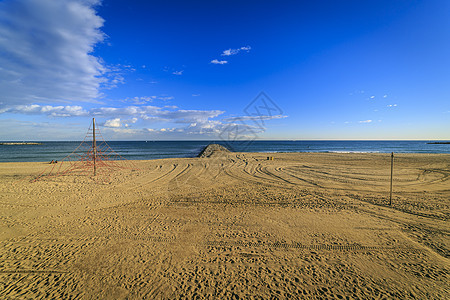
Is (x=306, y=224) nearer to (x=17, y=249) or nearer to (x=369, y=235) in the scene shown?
(x=369, y=235)

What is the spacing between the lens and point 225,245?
16.6ft

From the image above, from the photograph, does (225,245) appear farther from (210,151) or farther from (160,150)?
(160,150)

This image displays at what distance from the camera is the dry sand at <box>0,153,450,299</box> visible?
3680mm

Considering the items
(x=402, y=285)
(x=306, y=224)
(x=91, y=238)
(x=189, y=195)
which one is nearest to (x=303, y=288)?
(x=402, y=285)

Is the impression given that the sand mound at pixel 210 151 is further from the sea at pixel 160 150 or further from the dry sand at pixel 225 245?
the dry sand at pixel 225 245

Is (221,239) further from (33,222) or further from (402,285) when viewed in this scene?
(33,222)

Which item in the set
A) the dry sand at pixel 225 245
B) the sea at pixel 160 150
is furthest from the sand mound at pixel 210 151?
the dry sand at pixel 225 245

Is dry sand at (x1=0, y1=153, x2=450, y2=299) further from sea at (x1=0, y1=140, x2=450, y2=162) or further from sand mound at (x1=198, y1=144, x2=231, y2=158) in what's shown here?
sand mound at (x1=198, y1=144, x2=231, y2=158)

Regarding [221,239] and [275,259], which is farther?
[221,239]

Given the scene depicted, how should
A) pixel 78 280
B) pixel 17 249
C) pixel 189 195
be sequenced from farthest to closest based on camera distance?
pixel 189 195 → pixel 17 249 → pixel 78 280

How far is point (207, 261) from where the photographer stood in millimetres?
4414

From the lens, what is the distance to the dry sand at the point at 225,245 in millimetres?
3680

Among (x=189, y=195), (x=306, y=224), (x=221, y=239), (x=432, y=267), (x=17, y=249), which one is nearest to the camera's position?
(x=432, y=267)

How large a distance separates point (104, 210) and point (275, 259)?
23.2 ft
